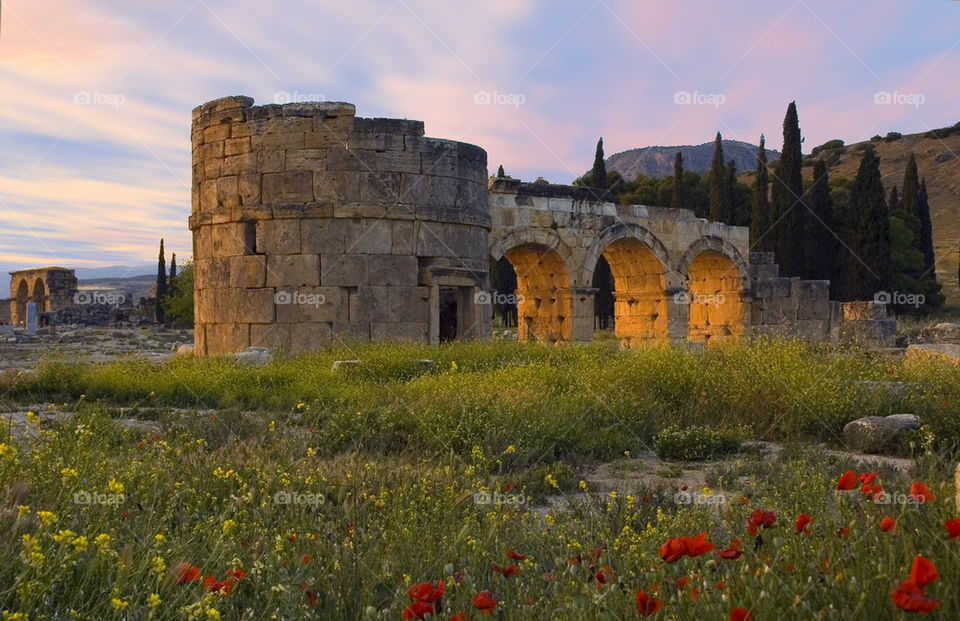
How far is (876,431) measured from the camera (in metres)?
5.90

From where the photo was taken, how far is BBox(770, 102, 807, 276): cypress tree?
29.8 m

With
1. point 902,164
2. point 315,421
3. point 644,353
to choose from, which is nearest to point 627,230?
point 644,353

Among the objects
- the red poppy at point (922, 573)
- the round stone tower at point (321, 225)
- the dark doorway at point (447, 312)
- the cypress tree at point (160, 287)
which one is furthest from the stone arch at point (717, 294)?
the cypress tree at point (160, 287)

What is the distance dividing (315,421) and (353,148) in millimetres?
6058

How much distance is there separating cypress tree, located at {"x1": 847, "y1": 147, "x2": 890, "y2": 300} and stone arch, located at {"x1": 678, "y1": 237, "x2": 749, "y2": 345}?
411 inches

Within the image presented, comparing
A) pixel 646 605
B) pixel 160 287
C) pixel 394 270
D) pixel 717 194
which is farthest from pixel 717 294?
pixel 160 287

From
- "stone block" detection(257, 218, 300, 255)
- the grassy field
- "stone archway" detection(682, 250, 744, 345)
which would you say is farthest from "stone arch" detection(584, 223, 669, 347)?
the grassy field

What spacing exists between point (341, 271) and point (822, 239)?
1020 inches

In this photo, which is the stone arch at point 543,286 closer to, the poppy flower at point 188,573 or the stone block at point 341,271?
the stone block at point 341,271

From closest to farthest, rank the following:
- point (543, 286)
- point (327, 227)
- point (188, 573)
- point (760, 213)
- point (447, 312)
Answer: point (188, 573)
point (327, 227)
point (447, 312)
point (543, 286)
point (760, 213)

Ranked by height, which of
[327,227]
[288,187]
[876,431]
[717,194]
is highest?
[717,194]

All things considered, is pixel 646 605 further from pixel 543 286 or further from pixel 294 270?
pixel 543 286

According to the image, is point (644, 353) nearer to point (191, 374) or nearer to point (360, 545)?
point (191, 374)

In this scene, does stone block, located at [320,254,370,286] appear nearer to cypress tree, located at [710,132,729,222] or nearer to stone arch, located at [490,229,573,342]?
stone arch, located at [490,229,573,342]
